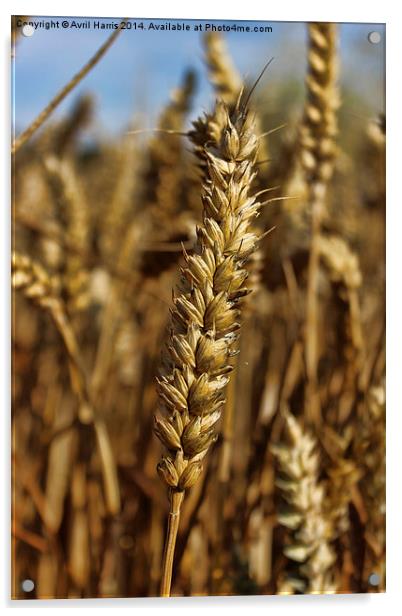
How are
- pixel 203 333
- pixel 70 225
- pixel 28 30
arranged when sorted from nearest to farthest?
pixel 203 333, pixel 28 30, pixel 70 225

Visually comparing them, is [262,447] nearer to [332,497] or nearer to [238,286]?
[332,497]

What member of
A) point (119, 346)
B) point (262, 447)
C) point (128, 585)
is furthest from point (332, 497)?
point (119, 346)

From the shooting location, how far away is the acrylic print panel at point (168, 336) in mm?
854

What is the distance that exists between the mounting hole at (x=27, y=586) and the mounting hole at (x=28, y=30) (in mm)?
687

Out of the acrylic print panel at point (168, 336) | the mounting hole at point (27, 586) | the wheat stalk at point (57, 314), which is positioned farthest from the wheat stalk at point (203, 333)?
the mounting hole at point (27, 586)

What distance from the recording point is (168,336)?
0.75m

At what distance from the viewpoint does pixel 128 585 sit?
0.95m

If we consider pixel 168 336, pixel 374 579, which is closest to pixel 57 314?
pixel 168 336

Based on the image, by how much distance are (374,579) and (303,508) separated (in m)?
0.21

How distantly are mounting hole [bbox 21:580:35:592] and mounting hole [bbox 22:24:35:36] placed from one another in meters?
0.69

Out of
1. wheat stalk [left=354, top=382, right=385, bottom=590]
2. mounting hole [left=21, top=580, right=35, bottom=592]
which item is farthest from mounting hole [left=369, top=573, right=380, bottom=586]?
mounting hole [left=21, top=580, right=35, bottom=592]

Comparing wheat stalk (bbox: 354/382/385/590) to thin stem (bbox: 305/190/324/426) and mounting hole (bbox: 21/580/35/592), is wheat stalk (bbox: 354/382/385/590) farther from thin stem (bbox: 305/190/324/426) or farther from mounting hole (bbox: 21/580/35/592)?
mounting hole (bbox: 21/580/35/592)

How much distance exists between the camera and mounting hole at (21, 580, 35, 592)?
867mm
